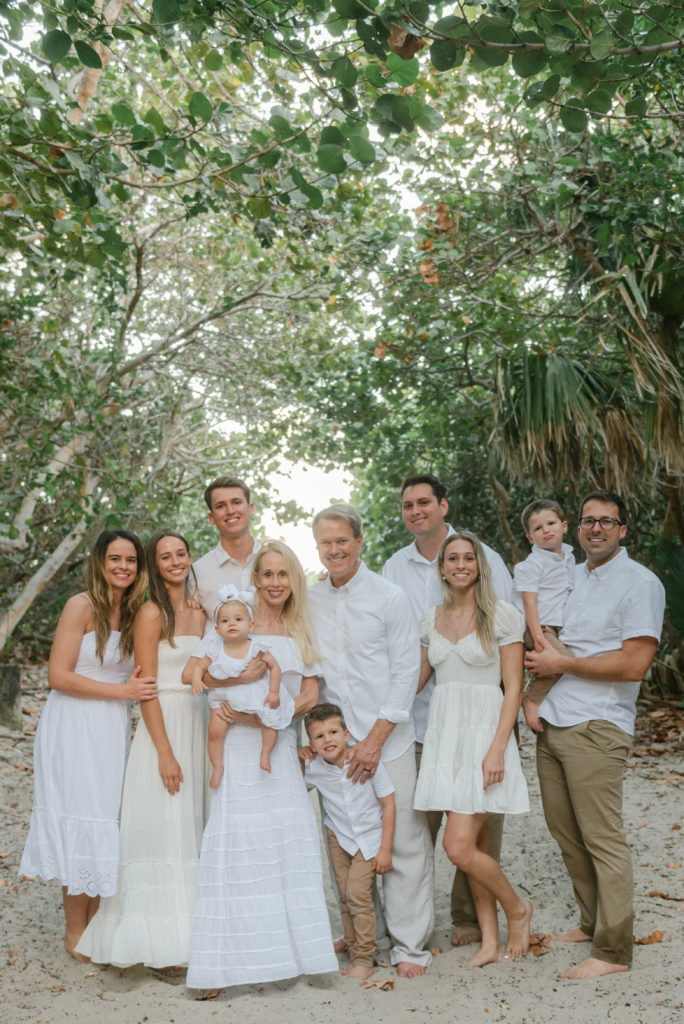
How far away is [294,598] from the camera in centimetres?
428

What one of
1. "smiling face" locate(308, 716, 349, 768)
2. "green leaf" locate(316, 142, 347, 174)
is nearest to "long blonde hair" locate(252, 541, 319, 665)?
"smiling face" locate(308, 716, 349, 768)

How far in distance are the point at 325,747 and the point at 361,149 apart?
9.00 ft

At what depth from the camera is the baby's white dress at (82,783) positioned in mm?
4098

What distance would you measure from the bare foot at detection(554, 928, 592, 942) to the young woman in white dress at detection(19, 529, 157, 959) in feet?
7.10

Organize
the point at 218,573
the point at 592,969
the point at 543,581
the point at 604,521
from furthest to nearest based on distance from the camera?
1. the point at 218,573
2. the point at 543,581
3. the point at 604,521
4. the point at 592,969

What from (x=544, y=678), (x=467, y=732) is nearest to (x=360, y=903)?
(x=467, y=732)

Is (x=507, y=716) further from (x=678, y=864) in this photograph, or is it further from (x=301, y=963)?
(x=678, y=864)

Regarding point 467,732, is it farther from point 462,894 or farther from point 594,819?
point 462,894

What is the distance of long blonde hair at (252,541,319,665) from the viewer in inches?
167

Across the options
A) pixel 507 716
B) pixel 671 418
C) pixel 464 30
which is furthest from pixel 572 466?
pixel 464 30

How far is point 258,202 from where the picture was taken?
17.3 feet

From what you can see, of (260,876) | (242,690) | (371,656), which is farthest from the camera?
(371,656)

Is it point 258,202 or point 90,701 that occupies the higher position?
point 258,202

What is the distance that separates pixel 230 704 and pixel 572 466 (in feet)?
15.5
